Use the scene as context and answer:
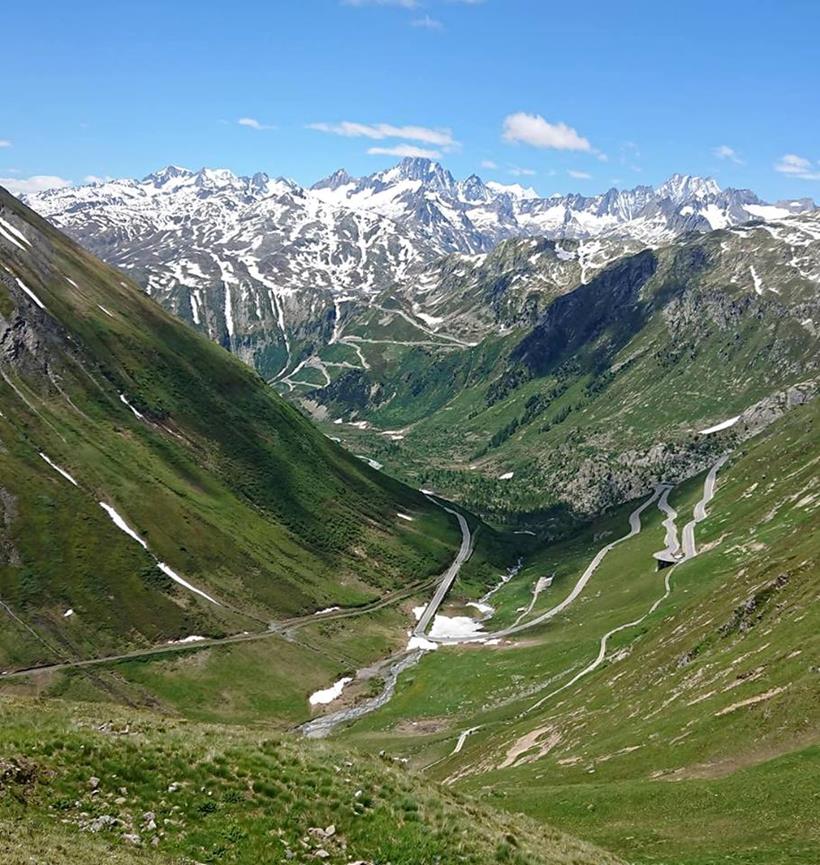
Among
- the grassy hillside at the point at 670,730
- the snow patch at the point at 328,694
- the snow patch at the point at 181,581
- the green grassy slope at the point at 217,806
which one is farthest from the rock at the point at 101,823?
the snow patch at the point at 181,581

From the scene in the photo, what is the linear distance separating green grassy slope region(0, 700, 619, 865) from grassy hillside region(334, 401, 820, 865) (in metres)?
15.6

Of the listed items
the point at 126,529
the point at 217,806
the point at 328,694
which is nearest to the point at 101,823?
the point at 217,806

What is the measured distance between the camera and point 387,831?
32719 millimetres

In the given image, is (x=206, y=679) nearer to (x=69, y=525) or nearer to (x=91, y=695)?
(x=91, y=695)

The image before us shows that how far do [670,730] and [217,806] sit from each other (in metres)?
56.3

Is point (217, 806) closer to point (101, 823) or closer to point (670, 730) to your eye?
point (101, 823)

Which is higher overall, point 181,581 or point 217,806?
point 217,806

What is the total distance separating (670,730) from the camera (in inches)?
2997

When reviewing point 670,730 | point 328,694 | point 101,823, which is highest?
point 101,823

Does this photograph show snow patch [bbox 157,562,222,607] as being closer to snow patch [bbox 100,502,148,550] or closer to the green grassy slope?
snow patch [bbox 100,502,148,550]

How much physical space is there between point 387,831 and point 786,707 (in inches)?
1854

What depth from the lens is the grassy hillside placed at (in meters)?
51.0

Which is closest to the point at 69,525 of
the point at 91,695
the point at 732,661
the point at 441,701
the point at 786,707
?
the point at 91,695

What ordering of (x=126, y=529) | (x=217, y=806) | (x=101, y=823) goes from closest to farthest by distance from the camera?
(x=101, y=823), (x=217, y=806), (x=126, y=529)
